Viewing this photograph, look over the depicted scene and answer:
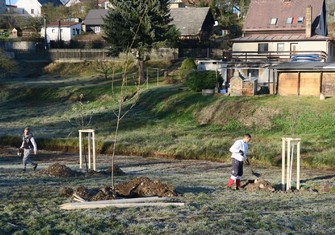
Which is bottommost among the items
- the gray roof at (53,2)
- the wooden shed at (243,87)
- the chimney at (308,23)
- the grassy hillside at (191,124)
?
the grassy hillside at (191,124)

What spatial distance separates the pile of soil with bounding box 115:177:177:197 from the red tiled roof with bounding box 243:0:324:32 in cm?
4042

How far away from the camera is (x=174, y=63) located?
190 ft

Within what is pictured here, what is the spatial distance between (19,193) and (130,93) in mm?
29505

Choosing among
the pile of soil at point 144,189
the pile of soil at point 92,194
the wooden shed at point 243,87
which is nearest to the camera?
the pile of soil at point 92,194

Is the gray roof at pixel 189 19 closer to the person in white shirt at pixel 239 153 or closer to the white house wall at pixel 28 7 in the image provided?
the person in white shirt at pixel 239 153

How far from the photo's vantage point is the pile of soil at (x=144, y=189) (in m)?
14.0

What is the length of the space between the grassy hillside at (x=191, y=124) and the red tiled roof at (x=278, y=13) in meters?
14.6

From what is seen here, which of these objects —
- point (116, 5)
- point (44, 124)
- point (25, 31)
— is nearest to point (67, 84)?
point (116, 5)

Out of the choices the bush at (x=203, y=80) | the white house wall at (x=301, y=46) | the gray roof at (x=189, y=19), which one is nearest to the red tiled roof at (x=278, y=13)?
the white house wall at (x=301, y=46)

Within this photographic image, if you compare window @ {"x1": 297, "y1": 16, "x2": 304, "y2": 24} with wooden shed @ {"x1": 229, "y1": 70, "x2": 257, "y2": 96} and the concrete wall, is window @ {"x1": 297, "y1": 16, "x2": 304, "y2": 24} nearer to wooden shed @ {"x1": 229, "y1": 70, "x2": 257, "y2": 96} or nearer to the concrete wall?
wooden shed @ {"x1": 229, "y1": 70, "x2": 257, "y2": 96}

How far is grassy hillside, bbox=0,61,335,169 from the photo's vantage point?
2802 centimetres

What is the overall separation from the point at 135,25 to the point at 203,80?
1184cm

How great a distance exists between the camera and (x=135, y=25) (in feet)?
153

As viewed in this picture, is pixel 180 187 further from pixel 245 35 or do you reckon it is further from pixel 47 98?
pixel 245 35
